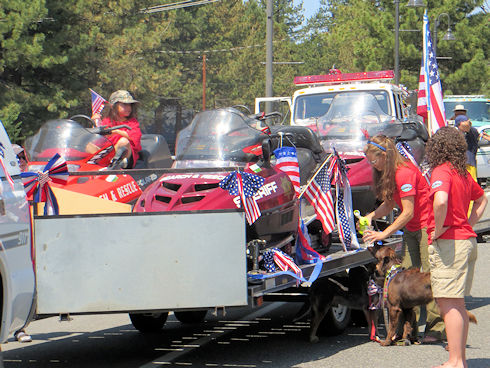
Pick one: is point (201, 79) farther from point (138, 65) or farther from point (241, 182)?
point (241, 182)

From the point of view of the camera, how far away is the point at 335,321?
8.79m

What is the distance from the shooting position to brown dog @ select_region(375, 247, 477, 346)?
26.3 ft

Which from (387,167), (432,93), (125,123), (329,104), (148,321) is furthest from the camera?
(329,104)

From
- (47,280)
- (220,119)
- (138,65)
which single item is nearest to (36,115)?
(138,65)

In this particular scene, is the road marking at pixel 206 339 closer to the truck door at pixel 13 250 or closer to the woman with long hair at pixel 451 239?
the truck door at pixel 13 250

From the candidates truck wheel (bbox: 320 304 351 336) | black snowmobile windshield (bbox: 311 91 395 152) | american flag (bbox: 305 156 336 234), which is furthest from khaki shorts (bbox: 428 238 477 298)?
black snowmobile windshield (bbox: 311 91 395 152)

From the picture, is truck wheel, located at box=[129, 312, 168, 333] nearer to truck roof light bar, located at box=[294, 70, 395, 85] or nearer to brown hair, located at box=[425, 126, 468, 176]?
brown hair, located at box=[425, 126, 468, 176]

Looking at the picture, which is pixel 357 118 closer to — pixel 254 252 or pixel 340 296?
pixel 340 296

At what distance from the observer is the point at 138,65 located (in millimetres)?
44156

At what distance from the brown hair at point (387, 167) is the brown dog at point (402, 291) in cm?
62

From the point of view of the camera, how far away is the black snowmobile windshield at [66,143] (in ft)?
31.1

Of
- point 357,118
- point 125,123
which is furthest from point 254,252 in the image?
point 357,118

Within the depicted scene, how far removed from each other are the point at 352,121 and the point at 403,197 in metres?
4.88

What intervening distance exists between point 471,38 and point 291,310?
129 ft
